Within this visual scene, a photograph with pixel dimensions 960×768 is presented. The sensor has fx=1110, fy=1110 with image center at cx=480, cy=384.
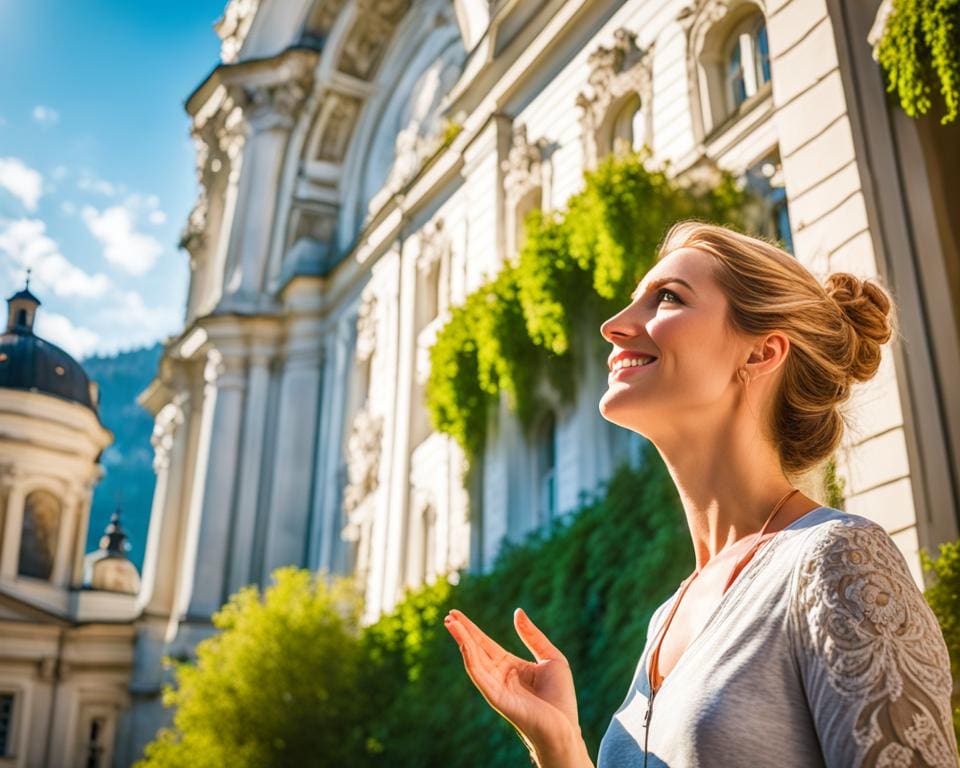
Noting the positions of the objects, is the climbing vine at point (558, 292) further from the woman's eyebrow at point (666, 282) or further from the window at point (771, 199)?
the woman's eyebrow at point (666, 282)

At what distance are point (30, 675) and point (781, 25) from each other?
30.8 metres

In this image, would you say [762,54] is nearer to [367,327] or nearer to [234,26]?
[367,327]

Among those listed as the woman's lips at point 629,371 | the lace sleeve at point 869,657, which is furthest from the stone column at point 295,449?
the lace sleeve at point 869,657

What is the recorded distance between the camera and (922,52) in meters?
9.64

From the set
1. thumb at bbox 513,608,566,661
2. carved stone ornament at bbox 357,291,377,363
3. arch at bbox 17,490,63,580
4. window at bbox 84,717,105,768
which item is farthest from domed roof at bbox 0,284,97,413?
thumb at bbox 513,608,566,661

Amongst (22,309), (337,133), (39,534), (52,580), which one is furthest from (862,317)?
(22,309)

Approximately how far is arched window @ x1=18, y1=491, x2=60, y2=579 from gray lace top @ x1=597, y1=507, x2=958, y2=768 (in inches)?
1558

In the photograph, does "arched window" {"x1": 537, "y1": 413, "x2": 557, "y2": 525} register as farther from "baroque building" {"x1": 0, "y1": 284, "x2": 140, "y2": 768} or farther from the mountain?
the mountain

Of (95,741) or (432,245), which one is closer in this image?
(432,245)

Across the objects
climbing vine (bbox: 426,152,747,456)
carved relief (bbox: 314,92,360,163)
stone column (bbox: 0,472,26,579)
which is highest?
carved relief (bbox: 314,92,360,163)

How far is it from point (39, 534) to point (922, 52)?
3592cm

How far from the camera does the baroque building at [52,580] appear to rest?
33.5m

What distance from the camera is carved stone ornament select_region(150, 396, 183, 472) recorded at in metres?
35.7

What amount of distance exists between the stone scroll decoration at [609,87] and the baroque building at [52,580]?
72.7ft
